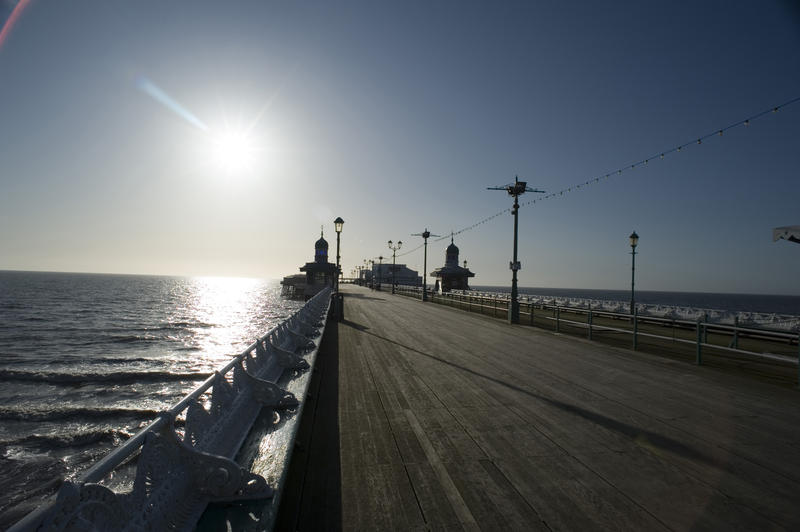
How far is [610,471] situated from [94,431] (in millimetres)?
13356

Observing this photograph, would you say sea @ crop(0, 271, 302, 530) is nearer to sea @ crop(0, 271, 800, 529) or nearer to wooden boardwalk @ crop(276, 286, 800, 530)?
sea @ crop(0, 271, 800, 529)

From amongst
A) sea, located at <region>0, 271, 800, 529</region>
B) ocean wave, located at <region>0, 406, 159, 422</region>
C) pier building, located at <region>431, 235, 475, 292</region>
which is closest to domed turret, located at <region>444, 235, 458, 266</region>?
pier building, located at <region>431, 235, 475, 292</region>

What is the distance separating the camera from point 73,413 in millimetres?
12562

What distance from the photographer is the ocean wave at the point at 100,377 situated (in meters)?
16.8

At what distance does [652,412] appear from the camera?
18.9 feet

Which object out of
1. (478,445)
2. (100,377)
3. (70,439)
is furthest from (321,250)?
(478,445)

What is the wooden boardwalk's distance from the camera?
3.18 m

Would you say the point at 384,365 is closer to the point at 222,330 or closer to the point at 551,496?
the point at 551,496

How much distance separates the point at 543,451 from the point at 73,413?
15.1 m

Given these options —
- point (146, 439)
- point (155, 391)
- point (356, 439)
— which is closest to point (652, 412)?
point (356, 439)

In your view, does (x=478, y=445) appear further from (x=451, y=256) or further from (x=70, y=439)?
(x=451, y=256)

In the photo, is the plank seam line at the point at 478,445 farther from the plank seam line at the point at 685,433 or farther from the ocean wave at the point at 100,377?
the ocean wave at the point at 100,377

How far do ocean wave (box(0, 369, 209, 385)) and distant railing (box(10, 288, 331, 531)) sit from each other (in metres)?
15.4

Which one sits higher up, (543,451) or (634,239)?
(634,239)
